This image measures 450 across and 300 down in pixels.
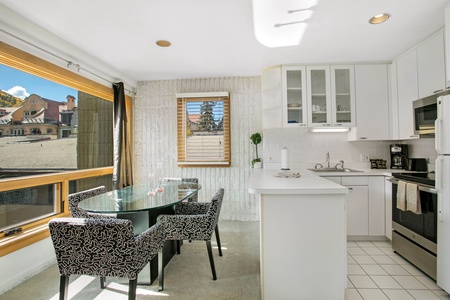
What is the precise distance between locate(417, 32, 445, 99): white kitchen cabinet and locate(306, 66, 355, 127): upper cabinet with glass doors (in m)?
0.80

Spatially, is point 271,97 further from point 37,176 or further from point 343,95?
point 37,176

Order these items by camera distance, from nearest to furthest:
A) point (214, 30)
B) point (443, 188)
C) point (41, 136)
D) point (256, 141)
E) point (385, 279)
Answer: point (443, 188)
point (385, 279)
point (214, 30)
point (41, 136)
point (256, 141)

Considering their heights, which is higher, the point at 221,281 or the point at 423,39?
the point at 423,39

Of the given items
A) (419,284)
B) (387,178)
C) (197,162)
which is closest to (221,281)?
(419,284)

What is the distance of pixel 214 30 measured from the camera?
248 centimetres

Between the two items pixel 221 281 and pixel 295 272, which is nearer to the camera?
pixel 295 272

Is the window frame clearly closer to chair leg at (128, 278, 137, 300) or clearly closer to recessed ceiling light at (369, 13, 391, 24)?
chair leg at (128, 278, 137, 300)

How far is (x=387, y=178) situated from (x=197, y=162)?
277cm

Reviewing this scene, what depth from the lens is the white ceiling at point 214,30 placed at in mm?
2068

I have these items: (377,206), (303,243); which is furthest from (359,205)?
(303,243)

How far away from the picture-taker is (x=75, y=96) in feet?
10.6

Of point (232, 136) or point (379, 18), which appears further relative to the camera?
point (232, 136)

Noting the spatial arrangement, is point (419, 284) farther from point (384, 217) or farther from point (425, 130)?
point (425, 130)

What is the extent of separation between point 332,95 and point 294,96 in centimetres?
54
